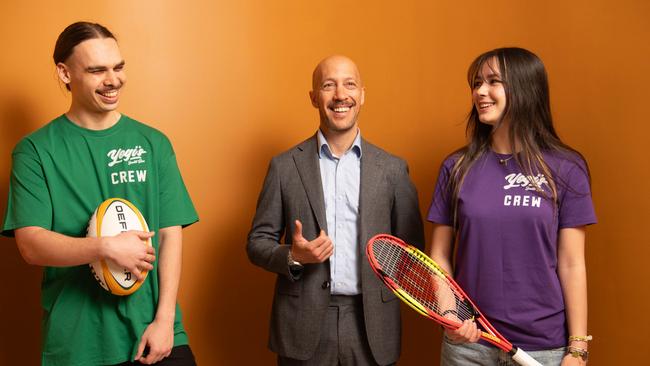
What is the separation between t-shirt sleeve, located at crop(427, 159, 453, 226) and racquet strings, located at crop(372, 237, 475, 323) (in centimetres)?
20

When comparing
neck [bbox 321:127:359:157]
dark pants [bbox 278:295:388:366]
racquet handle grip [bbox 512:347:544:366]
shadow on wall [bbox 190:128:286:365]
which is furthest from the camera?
shadow on wall [bbox 190:128:286:365]

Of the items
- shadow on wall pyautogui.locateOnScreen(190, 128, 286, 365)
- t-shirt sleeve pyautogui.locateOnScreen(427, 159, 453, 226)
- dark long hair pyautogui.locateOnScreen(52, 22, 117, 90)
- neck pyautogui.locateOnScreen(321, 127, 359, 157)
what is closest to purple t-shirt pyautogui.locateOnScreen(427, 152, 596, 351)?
t-shirt sleeve pyautogui.locateOnScreen(427, 159, 453, 226)

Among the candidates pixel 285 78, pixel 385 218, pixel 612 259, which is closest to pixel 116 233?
pixel 385 218

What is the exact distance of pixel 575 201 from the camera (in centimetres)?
215

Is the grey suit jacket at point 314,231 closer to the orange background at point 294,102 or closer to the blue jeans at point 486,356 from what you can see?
the blue jeans at point 486,356

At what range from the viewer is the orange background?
274 centimetres

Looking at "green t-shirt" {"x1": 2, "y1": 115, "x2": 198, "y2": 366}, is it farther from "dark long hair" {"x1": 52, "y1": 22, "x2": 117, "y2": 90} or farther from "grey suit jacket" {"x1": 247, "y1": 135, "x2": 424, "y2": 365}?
"grey suit jacket" {"x1": 247, "y1": 135, "x2": 424, "y2": 365}

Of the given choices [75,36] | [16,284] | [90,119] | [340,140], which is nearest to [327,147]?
[340,140]

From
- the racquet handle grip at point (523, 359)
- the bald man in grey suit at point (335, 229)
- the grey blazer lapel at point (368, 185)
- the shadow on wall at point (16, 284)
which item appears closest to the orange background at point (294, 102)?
the shadow on wall at point (16, 284)

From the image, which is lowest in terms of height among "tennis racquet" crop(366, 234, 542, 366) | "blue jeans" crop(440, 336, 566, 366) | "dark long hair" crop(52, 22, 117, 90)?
"blue jeans" crop(440, 336, 566, 366)

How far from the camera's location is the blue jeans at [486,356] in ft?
6.96

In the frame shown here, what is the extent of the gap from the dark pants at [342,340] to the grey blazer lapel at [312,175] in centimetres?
28

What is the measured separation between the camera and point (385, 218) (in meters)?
2.45

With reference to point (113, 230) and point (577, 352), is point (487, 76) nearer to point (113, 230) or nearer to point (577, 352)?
point (577, 352)
